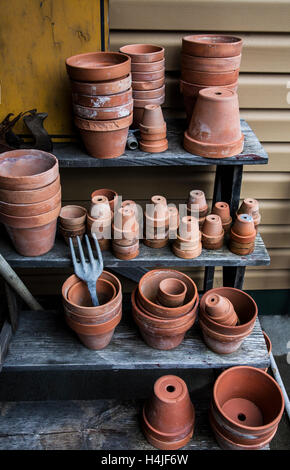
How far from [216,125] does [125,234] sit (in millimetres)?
657

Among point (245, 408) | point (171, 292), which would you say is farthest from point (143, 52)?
point (245, 408)

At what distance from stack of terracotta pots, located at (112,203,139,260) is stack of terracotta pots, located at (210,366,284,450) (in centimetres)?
77

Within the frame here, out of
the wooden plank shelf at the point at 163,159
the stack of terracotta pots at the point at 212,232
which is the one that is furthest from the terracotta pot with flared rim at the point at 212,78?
the stack of terracotta pots at the point at 212,232

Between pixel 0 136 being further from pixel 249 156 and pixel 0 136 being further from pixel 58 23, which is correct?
pixel 249 156

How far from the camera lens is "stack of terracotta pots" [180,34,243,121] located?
1.86m

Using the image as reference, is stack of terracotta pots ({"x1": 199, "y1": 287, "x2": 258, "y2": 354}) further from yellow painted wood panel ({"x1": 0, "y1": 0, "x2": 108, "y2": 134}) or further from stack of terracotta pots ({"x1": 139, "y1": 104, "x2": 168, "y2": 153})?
yellow painted wood panel ({"x1": 0, "y1": 0, "x2": 108, "y2": 134})

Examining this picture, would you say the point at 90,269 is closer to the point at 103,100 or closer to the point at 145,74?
the point at 103,100

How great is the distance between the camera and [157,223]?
6.59 ft

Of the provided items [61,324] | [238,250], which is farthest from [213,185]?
[61,324]

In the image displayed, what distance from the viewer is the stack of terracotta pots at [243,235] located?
198cm

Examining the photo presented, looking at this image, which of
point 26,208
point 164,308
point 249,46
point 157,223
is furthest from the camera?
point 249,46

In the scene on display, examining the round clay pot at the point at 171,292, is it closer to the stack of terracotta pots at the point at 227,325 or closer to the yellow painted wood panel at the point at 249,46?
the stack of terracotta pots at the point at 227,325

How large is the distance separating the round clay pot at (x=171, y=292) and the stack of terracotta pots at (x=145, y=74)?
2.77 feet

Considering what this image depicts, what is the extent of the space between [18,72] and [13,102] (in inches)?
6.2
